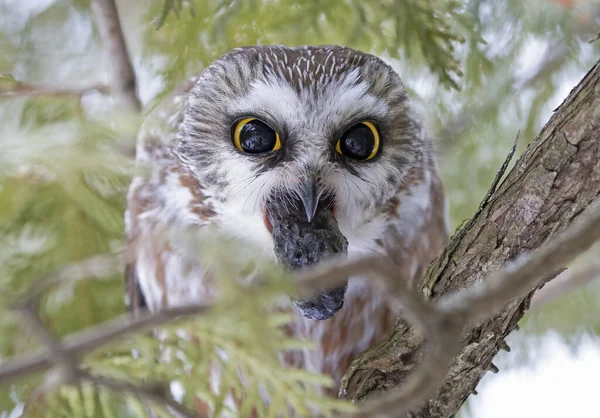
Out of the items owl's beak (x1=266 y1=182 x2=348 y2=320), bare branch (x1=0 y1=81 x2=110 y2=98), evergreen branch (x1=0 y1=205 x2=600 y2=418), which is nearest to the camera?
evergreen branch (x1=0 y1=205 x2=600 y2=418)

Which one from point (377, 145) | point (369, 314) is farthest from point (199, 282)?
point (377, 145)

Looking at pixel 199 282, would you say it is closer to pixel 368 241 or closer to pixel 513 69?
pixel 368 241

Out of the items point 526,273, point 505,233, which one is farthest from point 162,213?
point 526,273

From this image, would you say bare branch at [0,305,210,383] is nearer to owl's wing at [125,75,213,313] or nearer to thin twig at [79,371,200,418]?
thin twig at [79,371,200,418]

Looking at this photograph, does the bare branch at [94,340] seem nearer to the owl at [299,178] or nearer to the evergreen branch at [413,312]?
the evergreen branch at [413,312]

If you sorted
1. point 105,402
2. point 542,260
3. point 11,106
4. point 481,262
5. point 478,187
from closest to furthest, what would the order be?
point 542,260 → point 105,402 → point 481,262 → point 11,106 → point 478,187

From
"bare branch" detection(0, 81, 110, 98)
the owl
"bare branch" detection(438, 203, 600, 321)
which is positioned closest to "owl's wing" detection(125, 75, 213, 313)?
the owl

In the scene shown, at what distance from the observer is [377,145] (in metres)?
1.39

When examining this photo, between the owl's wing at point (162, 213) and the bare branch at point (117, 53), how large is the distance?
0.37ft

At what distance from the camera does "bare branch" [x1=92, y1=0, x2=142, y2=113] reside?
1701 millimetres

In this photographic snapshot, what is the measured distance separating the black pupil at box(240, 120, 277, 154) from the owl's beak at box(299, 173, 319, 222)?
12cm

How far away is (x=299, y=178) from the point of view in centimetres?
128

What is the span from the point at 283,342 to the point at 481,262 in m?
0.46

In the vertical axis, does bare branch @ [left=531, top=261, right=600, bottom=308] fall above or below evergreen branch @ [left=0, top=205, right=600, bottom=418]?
above
